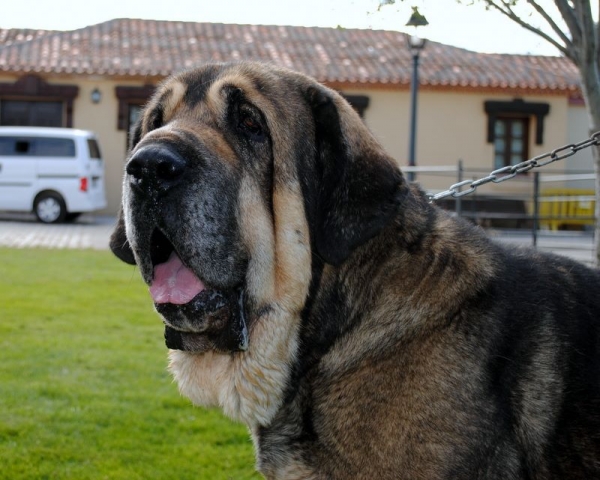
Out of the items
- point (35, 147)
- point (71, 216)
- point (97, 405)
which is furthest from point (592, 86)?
point (71, 216)

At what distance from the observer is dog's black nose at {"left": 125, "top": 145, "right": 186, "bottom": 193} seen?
2.70 meters

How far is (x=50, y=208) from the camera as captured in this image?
21.0 m

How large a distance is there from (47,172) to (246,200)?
63.0 feet

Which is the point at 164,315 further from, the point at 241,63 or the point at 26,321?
the point at 26,321

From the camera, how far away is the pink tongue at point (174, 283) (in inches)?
116

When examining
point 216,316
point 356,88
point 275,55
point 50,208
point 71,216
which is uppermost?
point 275,55

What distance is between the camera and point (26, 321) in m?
8.16

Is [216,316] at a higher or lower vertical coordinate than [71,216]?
higher

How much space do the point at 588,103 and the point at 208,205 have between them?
3.87 meters

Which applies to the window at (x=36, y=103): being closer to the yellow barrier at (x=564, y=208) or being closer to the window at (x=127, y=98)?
the window at (x=127, y=98)

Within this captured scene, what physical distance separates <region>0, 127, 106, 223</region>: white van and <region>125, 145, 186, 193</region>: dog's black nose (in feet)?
61.5

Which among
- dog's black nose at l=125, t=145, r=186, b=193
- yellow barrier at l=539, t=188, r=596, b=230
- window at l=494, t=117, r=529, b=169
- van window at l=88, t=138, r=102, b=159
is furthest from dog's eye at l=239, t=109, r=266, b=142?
window at l=494, t=117, r=529, b=169

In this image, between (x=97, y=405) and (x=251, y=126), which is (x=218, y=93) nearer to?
(x=251, y=126)

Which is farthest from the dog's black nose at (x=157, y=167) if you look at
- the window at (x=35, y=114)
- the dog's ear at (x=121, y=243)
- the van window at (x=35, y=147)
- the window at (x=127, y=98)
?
the window at (x=35, y=114)
